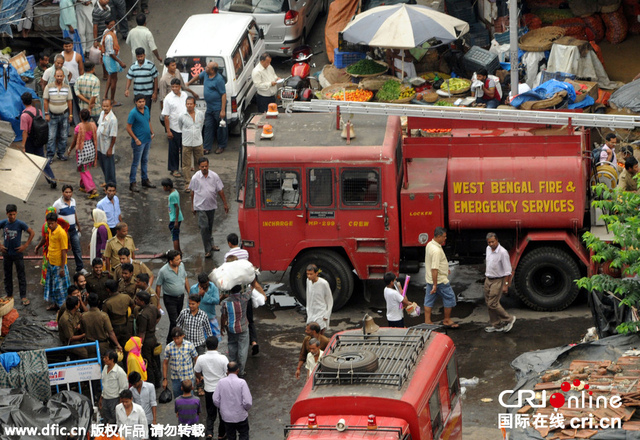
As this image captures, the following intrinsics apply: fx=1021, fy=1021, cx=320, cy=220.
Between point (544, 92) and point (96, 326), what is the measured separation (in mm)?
8911

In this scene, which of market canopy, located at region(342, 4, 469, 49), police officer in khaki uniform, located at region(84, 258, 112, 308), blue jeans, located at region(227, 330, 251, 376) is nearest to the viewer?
blue jeans, located at region(227, 330, 251, 376)

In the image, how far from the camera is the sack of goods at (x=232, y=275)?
12.6 metres

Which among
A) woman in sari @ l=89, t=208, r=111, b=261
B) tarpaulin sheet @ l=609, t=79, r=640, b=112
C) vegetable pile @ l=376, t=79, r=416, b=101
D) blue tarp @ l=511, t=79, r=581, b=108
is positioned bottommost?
woman in sari @ l=89, t=208, r=111, b=261

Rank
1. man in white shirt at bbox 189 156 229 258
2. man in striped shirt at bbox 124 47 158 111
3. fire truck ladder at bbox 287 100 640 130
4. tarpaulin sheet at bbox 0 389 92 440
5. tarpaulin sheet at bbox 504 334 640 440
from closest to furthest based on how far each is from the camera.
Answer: tarpaulin sheet at bbox 504 334 640 440 → tarpaulin sheet at bbox 0 389 92 440 → fire truck ladder at bbox 287 100 640 130 → man in white shirt at bbox 189 156 229 258 → man in striped shirt at bbox 124 47 158 111

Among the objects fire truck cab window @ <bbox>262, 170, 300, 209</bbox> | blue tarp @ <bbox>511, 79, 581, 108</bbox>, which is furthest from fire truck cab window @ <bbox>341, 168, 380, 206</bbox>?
blue tarp @ <bbox>511, 79, 581, 108</bbox>

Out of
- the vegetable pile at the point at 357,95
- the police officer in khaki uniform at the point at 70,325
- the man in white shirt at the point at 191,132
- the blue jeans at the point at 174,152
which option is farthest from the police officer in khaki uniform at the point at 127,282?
the vegetable pile at the point at 357,95

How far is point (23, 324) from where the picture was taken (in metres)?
13.1

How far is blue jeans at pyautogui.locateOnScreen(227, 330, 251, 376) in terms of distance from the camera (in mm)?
12812

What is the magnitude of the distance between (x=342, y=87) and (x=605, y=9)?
5769mm

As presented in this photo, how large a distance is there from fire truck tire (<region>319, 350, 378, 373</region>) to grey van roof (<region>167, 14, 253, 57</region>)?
11643mm

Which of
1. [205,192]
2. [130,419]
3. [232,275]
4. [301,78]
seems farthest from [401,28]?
[130,419]

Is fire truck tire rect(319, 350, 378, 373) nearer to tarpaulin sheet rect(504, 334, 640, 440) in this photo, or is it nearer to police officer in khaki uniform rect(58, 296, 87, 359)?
tarpaulin sheet rect(504, 334, 640, 440)

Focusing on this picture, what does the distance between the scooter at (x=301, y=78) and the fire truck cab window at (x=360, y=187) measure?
4543 mm

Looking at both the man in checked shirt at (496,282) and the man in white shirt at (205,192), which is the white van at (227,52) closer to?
the man in white shirt at (205,192)
